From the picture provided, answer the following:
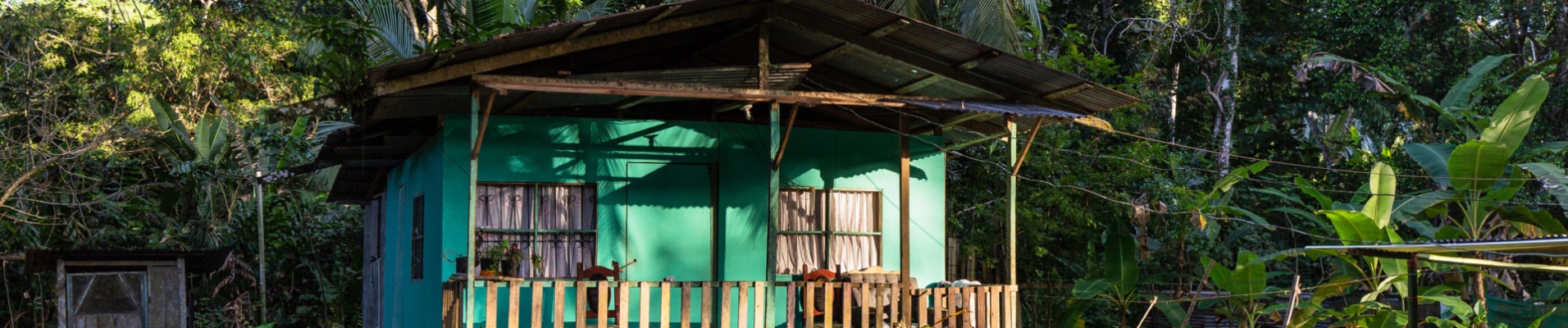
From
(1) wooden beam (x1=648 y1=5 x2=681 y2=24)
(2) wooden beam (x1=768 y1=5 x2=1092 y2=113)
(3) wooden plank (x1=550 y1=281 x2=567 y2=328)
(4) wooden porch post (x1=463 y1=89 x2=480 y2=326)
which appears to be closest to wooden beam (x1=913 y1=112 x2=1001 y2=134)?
(2) wooden beam (x1=768 y1=5 x2=1092 y2=113)

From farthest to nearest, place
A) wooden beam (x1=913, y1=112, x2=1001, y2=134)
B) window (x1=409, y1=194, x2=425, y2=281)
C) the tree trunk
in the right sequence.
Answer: the tree trunk < wooden beam (x1=913, y1=112, x2=1001, y2=134) < window (x1=409, y1=194, x2=425, y2=281)

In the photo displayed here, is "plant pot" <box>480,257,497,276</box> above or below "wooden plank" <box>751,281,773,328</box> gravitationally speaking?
above

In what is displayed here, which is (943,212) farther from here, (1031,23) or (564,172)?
(1031,23)

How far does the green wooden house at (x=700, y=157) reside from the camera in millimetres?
9055

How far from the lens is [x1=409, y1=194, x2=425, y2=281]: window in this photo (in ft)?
36.4

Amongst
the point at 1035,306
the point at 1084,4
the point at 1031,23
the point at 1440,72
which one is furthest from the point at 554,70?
the point at 1440,72

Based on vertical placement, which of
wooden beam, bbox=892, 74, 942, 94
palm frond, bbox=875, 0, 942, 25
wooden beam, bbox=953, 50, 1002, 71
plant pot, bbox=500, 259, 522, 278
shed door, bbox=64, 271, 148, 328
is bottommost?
shed door, bbox=64, 271, 148, 328

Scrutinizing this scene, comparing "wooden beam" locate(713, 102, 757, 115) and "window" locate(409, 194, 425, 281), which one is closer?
"wooden beam" locate(713, 102, 757, 115)

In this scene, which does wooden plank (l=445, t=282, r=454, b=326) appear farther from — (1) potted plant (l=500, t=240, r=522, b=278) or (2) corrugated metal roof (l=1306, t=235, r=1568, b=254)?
(2) corrugated metal roof (l=1306, t=235, r=1568, b=254)

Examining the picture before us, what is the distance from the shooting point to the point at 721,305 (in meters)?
9.12

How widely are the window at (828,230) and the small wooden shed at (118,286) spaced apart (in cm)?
615

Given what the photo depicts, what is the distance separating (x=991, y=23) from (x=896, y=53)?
741 centimetres

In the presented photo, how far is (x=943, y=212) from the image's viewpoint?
39.0 feet

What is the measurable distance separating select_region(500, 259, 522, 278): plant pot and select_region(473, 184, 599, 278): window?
1.14ft
